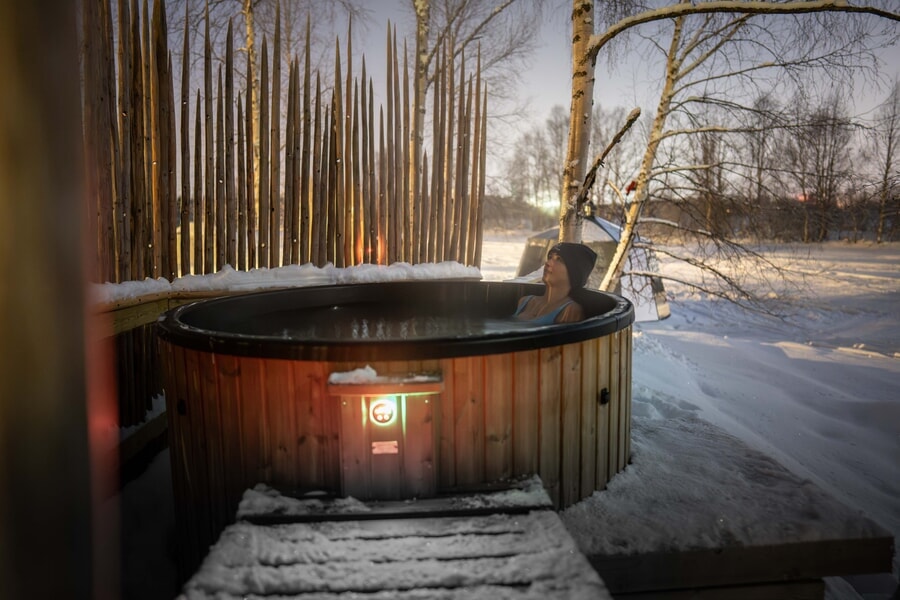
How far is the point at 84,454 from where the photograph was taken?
4.41 feet

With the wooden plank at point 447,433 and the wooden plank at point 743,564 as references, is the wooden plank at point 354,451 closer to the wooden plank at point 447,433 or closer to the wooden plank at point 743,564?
the wooden plank at point 447,433

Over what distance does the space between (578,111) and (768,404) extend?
331 cm

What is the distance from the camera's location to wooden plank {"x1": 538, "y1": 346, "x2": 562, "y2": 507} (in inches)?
89.7

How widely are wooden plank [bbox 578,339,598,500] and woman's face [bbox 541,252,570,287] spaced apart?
1131 millimetres

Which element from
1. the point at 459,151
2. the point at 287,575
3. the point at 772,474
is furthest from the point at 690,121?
the point at 287,575

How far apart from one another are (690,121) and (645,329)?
3510 millimetres

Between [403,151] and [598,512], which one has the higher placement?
[403,151]

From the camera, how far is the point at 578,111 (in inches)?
178

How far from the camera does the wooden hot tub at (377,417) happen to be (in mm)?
2100

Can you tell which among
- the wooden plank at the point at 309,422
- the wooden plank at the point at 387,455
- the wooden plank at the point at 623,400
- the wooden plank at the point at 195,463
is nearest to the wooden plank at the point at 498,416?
the wooden plank at the point at 387,455

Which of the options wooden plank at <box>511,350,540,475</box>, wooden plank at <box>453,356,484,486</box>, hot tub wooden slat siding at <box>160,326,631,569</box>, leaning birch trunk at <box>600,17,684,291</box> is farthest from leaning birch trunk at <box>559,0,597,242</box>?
wooden plank at <box>453,356,484,486</box>

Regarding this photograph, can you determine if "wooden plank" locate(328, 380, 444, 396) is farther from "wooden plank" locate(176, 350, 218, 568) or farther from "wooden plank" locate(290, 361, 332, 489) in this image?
"wooden plank" locate(176, 350, 218, 568)

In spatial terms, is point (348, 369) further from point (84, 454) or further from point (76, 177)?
point (76, 177)

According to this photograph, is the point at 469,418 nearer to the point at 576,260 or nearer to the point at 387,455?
the point at 387,455
